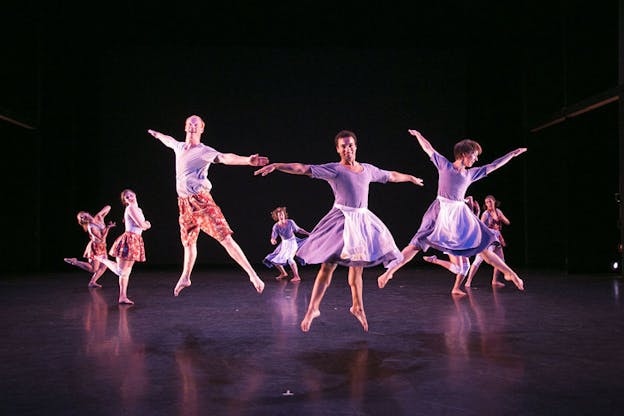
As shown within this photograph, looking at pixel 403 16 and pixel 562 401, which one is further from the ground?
pixel 403 16


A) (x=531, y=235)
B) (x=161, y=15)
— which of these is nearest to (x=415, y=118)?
(x=531, y=235)

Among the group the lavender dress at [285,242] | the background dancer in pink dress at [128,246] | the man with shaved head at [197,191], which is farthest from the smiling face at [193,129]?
the lavender dress at [285,242]

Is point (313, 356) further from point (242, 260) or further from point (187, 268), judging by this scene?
point (187, 268)

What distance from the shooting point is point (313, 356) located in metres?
3.30

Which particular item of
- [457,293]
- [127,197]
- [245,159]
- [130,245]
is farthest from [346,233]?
[457,293]

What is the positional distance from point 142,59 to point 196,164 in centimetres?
616

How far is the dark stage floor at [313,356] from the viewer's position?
2455 millimetres

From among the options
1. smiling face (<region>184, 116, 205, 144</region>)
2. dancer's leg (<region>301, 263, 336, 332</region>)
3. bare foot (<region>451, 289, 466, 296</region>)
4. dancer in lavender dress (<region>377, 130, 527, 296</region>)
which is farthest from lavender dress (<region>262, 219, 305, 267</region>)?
dancer's leg (<region>301, 263, 336, 332</region>)

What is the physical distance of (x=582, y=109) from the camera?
8.31 meters

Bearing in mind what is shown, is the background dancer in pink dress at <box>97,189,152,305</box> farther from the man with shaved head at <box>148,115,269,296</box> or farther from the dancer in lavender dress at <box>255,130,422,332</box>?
the dancer in lavender dress at <box>255,130,422,332</box>

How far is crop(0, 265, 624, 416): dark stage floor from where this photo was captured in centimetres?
246

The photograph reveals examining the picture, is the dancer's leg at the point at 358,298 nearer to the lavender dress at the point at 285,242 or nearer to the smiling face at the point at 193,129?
the smiling face at the point at 193,129

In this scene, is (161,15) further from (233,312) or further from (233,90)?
(233,312)

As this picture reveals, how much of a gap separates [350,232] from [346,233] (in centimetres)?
3
